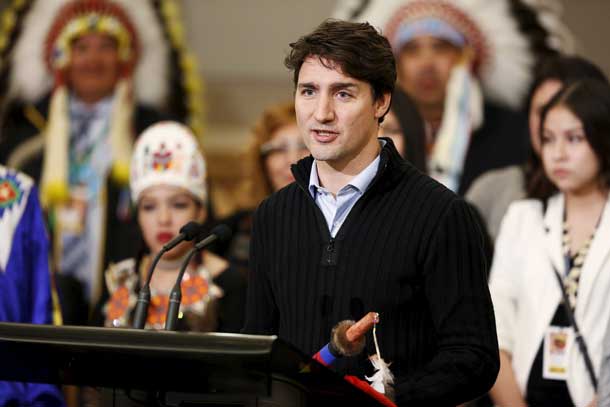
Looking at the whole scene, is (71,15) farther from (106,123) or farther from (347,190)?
(347,190)

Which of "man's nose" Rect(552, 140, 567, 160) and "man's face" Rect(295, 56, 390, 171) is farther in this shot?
"man's nose" Rect(552, 140, 567, 160)

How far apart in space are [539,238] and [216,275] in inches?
40.8

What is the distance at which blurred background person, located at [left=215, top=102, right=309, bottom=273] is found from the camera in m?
4.49

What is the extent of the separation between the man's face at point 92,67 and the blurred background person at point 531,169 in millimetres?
2076

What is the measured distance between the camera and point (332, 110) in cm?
221

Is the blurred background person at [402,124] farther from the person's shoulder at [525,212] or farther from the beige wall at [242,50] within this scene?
the beige wall at [242,50]

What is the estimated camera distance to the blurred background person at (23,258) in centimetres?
321

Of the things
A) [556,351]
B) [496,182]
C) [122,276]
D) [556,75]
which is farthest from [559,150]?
[122,276]

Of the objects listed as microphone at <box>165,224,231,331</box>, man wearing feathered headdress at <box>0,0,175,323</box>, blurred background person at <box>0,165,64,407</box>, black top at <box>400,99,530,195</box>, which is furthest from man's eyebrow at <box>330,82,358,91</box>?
man wearing feathered headdress at <box>0,0,175,323</box>

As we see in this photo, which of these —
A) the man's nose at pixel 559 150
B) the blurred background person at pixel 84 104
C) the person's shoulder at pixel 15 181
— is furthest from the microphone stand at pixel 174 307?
the blurred background person at pixel 84 104

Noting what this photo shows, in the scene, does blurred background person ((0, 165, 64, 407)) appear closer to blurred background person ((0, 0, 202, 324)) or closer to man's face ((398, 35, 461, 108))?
blurred background person ((0, 0, 202, 324))

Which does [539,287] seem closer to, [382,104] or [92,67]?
[382,104]

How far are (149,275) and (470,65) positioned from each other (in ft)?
9.38

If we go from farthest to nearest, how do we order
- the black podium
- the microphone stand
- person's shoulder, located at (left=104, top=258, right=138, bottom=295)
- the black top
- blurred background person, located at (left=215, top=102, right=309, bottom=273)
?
the black top < blurred background person, located at (left=215, top=102, right=309, bottom=273) < person's shoulder, located at (left=104, top=258, right=138, bottom=295) < the microphone stand < the black podium
